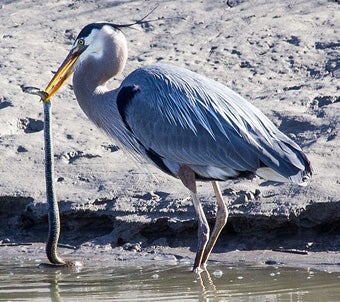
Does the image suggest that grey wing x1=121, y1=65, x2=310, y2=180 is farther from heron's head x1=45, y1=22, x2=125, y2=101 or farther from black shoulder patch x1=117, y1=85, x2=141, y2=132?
heron's head x1=45, y1=22, x2=125, y2=101

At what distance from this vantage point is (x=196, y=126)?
736cm

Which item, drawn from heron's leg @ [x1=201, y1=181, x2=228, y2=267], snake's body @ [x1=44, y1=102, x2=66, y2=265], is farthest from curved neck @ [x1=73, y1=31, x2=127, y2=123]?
heron's leg @ [x1=201, y1=181, x2=228, y2=267]

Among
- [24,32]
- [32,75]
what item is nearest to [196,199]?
[32,75]

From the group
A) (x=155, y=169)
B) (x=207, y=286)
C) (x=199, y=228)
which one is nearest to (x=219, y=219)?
(x=199, y=228)

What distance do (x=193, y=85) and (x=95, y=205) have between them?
3.83 feet

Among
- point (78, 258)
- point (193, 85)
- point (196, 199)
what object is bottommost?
point (78, 258)

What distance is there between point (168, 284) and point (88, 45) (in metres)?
2.03

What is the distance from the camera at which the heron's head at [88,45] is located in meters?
7.80

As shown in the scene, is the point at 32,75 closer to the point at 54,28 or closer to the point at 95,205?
the point at 54,28

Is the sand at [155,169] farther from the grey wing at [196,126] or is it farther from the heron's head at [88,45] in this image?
the heron's head at [88,45]

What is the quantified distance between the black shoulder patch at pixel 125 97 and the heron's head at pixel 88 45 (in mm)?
432

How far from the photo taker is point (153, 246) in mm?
7648

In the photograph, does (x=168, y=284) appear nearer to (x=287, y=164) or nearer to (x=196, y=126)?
(x=287, y=164)

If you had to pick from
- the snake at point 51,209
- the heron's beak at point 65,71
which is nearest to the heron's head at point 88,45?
the heron's beak at point 65,71
